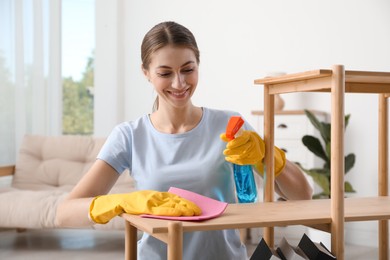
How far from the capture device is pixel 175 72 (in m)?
1.61

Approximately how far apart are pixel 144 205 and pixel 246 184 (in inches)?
16.7

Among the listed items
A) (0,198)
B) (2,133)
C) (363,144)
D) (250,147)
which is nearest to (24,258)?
(0,198)

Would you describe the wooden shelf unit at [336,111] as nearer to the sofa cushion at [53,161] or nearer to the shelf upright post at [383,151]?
the shelf upright post at [383,151]

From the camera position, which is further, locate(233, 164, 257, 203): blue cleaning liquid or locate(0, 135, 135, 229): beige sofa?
locate(0, 135, 135, 229): beige sofa

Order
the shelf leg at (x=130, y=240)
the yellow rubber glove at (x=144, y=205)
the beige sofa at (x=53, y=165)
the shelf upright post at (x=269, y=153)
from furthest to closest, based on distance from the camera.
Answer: the beige sofa at (x=53, y=165) < the shelf upright post at (x=269, y=153) < the shelf leg at (x=130, y=240) < the yellow rubber glove at (x=144, y=205)

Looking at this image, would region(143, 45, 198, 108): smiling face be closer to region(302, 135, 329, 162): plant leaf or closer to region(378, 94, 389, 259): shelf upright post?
region(378, 94, 389, 259): shelf upright post

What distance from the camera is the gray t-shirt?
1.63m

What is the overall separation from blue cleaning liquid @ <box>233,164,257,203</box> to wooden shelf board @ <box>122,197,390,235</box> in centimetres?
13

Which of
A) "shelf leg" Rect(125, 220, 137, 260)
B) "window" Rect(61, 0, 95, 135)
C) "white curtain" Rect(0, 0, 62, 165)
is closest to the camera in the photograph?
"shelf leg" Rect(125, 220, 137, 260)

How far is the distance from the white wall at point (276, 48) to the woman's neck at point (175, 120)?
299 centimetres

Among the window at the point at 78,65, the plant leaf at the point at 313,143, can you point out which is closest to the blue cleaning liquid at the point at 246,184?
the plant leaf at the point at 313,143

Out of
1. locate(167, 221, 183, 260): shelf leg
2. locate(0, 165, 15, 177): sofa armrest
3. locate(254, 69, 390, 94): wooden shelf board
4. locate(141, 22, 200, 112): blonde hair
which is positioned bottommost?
locate(0, 165, 15, 177): sofa armrest

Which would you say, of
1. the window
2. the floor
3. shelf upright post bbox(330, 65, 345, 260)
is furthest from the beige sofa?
shelf upright post bbox(330, 65, 345, 260)

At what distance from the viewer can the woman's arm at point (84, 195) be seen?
4.83ft
